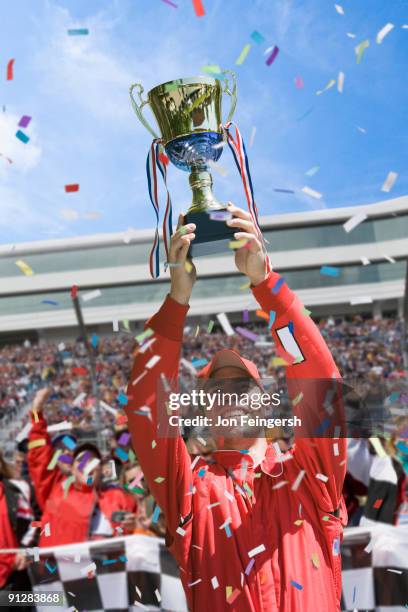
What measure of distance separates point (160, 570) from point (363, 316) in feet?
21.4

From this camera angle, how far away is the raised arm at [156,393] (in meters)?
1.58

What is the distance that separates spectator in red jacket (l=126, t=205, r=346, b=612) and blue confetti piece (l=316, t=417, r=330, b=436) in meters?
0.03

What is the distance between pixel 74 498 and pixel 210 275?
8.24 m

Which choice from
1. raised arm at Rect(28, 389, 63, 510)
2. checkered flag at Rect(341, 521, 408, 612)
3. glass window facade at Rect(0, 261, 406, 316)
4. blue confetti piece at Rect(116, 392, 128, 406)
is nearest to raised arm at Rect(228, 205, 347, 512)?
blue confetti piece at Rect(116, 392, 128, 406)

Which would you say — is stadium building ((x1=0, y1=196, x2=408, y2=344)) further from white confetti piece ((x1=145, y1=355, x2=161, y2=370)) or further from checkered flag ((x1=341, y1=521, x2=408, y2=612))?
checkered flag ((x1=341, y1=521, x2=408, y2=612))

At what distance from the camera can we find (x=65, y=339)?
652cm

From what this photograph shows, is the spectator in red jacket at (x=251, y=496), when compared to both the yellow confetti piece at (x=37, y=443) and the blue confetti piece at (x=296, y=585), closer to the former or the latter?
the blue confetti piece at (x=296, y=585)

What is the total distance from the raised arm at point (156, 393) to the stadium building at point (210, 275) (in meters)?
0.74

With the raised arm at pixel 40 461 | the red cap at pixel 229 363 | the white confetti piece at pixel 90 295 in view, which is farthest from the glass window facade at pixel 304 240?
the red cap at pixel 229 363

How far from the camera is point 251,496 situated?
1.72 m

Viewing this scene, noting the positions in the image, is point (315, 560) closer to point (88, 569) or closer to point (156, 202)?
point (156, 202)

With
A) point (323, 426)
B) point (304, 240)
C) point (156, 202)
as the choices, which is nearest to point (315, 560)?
point (323, 426)

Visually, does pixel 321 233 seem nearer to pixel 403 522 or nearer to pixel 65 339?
pixel 65 339

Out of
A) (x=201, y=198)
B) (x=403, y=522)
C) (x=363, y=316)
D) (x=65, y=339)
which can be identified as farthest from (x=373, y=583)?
(x=363, y=316)
